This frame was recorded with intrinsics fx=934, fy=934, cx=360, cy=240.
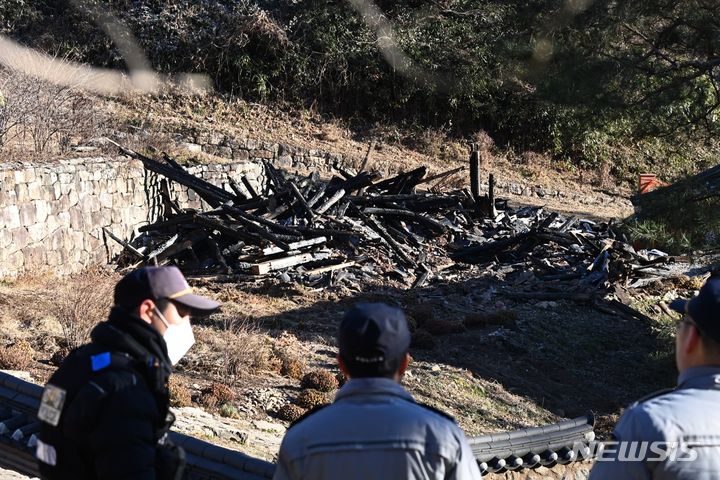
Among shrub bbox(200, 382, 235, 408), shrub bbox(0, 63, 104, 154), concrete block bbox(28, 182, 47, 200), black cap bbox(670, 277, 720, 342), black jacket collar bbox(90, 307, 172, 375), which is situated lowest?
shrub bbox(200, 382, 235, 408)

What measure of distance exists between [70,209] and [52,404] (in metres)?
13.2

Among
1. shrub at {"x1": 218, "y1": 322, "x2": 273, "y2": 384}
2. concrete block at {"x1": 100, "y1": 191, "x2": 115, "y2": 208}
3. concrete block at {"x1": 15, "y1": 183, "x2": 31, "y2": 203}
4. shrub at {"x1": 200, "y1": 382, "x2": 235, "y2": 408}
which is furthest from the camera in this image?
concrete block at {"x1": 100, "y1": 191, "x2": 115, "y2": 208}

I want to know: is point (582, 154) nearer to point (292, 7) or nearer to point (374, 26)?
point (374, 26)

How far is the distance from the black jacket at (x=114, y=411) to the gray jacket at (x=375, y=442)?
0.50 metres

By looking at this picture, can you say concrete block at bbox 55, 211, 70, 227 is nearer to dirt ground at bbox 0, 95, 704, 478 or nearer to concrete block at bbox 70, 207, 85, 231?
concrete block at bbox 70, 207, 85, 231

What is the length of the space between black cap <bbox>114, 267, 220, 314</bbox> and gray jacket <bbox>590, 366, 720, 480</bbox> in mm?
1473

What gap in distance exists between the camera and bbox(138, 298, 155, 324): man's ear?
318cm

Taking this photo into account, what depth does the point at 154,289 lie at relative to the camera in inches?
125

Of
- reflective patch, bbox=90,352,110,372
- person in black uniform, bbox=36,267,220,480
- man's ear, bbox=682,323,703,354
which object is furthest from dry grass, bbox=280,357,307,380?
Answer: man's ear, bbox=682,323,703,354

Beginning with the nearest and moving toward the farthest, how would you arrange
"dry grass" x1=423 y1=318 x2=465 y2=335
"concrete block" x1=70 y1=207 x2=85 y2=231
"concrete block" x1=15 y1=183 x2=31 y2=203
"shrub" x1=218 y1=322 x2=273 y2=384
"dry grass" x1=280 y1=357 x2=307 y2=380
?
1. "shrub" x1=218 y1=322 x2=273 y2=384
2. "dry grass" x1=280 y1=357 x2=307 y2=380
3. "dry grass" x1=423 y1=318 x2=465 y2=335
4. "concrete block" x1=15 y1=183 x2=31 y2=203
5. "concrete block" x1=70 y1=207 x2=85 y2=231

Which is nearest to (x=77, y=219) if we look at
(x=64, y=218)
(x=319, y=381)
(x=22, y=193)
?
(x=64, y=218)

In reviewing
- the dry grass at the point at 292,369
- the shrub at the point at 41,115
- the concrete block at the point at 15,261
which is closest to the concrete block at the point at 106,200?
the shrub at the point at 41,115

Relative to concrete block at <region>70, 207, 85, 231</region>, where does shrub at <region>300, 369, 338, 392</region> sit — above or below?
below

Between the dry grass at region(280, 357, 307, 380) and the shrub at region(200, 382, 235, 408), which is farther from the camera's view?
the dry grass at region(280, 357, 307, 380)
